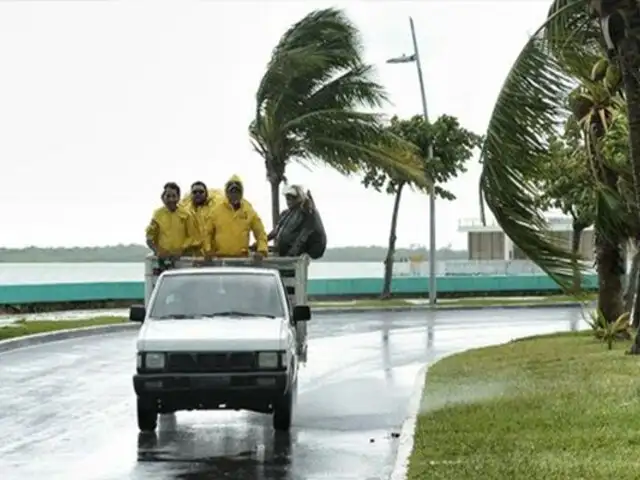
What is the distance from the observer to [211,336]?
12023 millimetres

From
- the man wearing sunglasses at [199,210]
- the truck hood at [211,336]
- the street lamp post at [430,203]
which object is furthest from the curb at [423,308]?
the truck hood at [211,336]

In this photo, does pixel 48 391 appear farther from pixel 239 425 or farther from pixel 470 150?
pixel 470 150

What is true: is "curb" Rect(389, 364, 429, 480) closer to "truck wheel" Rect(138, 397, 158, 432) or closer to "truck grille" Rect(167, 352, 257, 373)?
"truck grille" Rect(167, 352, 257, 373)

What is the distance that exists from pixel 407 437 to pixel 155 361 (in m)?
2.53

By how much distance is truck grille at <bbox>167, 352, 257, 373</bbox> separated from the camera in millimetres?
11914

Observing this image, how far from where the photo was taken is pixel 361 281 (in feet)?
161

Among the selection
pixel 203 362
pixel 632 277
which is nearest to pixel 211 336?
pixel 203 362

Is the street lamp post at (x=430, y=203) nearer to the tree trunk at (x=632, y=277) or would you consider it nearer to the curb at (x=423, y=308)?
the curb at (x=423, y=308)

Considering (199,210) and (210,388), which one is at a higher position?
(199,210)

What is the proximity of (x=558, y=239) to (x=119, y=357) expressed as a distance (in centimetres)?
1217

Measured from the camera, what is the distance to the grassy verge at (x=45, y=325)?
25.8 meters

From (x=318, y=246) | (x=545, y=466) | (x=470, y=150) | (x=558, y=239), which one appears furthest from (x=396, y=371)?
(x=470, y=150)

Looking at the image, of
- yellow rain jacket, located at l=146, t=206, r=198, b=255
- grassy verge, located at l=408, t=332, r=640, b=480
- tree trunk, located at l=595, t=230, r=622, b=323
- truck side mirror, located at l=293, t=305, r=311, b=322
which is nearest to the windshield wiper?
truck side mirror, located at l=293, t=305, r=311, b=322

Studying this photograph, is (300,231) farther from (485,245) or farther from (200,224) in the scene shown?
(485,245)
